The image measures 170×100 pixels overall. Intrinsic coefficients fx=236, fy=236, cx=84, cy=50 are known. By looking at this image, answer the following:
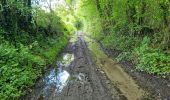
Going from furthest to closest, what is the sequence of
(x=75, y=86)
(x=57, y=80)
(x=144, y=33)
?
(x=144, y=33) < (x=57, y=80) < (x=75, y=86)

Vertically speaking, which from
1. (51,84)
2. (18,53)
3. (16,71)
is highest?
(18,53)

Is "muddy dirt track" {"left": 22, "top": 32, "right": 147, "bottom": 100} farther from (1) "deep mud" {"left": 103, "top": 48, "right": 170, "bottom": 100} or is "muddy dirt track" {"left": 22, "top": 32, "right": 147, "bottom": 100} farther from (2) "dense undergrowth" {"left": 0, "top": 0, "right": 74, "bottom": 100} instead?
(1) "deep mud" {"left": 103, "top": 48, "right": 170, "bottom": 100}

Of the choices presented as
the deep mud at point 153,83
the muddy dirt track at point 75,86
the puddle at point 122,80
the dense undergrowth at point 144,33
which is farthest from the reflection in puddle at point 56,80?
the dense undergrowth at point 144,33

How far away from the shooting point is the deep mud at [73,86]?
9.66 meters

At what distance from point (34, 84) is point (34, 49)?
5.82 m

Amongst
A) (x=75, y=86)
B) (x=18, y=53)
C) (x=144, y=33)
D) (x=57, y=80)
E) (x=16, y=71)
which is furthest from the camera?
(x=144, y=33)

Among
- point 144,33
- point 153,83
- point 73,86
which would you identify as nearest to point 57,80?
point 73,86

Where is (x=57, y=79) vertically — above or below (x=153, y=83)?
below

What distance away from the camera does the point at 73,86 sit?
1103 cm

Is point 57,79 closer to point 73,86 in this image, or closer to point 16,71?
point 73,86

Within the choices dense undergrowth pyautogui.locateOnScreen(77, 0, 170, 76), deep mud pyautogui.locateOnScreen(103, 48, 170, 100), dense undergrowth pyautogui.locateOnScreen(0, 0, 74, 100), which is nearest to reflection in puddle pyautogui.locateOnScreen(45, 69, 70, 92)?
dense undergrowth pyautogui.locateOnScreen(0, 0, 74, 100)

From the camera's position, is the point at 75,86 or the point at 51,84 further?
the point at 51,84

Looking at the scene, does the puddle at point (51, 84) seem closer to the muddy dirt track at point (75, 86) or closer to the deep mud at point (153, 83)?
the muddy dirt track at point (75, 86)

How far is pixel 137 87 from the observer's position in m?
10.5
